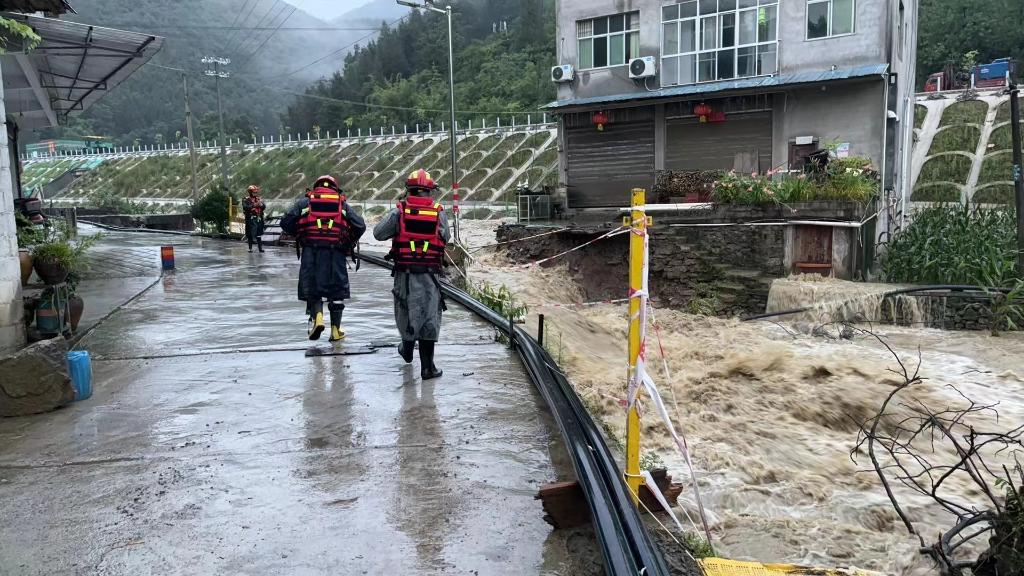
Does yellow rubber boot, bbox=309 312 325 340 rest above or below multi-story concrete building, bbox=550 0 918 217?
below

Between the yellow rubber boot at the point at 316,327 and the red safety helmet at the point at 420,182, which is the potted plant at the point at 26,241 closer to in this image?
the yellow rubber boot at the point at 316,327

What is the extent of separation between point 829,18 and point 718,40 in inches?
128

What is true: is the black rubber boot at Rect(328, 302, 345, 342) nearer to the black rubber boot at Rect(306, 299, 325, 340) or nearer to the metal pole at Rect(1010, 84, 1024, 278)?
the black rubber boot at Rect(306, 299, 325, 340)

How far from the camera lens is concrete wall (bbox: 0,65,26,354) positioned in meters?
6.78

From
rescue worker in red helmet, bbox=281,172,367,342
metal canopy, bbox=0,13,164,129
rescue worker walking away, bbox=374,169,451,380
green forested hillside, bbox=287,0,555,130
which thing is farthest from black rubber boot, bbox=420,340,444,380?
green forested hillside, bbox=287,0,555,130

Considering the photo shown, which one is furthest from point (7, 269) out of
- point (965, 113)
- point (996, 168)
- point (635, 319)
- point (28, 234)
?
point (965, 113)

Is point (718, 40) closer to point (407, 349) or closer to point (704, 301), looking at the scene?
point (704, 301)

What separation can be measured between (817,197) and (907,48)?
40.3 feet

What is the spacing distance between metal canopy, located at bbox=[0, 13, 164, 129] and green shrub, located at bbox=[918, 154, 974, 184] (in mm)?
32086

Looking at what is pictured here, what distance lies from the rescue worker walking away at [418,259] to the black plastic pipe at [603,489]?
114cm

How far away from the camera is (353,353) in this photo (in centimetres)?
780

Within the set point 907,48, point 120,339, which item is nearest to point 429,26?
point 907,48

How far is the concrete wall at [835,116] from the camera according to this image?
20266mm

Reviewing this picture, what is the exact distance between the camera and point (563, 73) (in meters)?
24.5
